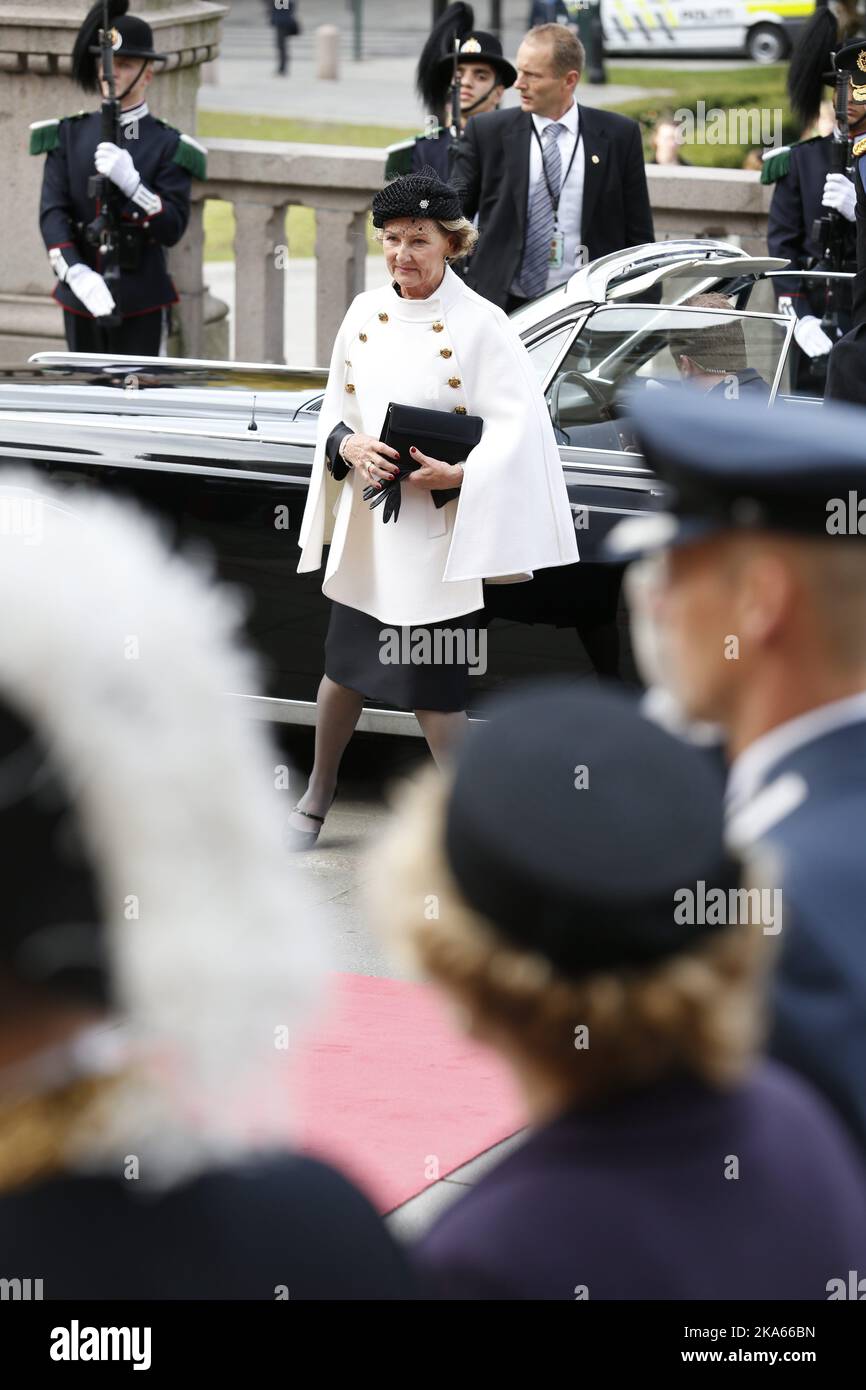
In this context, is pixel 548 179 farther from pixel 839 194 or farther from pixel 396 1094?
pixel 396 1094

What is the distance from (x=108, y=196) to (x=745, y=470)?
7.79m

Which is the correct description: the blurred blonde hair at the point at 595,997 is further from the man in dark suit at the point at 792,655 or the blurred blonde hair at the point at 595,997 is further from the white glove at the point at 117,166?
the white glove at the point at 117,166

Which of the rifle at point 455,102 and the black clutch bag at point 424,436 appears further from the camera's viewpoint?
the rifle at point 455,102

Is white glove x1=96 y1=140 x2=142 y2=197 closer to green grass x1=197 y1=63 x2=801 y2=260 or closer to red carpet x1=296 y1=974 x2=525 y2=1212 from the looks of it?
red carpet x1=296 y1=974 x2=525 y2=1212

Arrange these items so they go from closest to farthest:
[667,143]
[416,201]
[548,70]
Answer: [416,201], [548,70], [667,143]

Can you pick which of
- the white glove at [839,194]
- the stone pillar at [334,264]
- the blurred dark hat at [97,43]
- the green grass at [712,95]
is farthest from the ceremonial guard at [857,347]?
the green grass at [712,95]

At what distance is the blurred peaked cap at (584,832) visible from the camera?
4.66 ft

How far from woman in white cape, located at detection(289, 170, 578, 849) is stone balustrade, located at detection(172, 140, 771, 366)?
506cm

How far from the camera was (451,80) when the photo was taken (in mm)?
9188

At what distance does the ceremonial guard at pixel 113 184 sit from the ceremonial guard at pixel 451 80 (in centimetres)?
104

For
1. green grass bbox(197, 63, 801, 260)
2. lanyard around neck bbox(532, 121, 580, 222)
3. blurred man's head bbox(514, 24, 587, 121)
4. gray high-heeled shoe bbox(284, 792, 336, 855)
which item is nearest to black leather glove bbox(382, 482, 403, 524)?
gray high-heeled shoe bbox(284, 792, 336, 855)

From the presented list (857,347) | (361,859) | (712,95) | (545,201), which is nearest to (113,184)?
(545,201)
